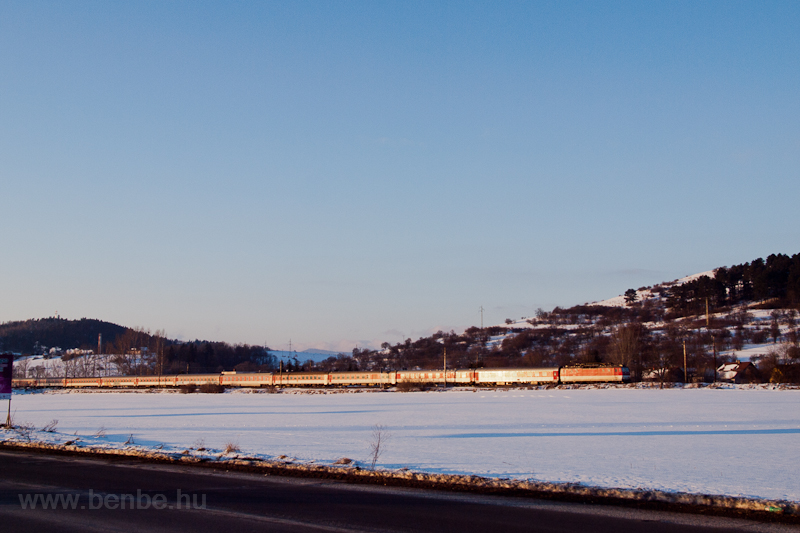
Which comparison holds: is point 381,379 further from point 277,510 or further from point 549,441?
point 277,510

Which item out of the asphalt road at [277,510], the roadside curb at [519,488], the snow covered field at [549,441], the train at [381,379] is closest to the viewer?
the asphalt road at [277,510]

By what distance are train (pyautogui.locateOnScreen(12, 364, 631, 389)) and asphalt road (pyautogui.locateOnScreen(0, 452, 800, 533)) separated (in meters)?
64.9

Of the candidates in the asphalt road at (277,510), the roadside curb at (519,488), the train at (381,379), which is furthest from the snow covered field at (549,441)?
the train at (381,379)

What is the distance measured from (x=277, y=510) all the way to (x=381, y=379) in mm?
78898

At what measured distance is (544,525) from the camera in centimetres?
867

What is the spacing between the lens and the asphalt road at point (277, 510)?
8.67 m

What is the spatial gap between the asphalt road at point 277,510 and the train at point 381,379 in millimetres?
64930

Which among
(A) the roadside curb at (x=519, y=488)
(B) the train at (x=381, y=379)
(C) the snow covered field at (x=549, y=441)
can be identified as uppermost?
(A) the roadside curb at (x=519, y=488)

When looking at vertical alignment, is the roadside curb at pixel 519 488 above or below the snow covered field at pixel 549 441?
above

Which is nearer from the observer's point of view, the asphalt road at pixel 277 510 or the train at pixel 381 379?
the asphalt road at pixel 277 510

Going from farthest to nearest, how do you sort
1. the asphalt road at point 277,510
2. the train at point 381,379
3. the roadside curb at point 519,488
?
the train at point 381,379, the roadside curb at point 519,488, the asphalt road at point 277,510

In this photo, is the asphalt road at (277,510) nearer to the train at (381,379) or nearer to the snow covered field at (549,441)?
the snow covered field at (549,441)

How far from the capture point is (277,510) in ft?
32.0

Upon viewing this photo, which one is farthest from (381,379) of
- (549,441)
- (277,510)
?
(277,510)
